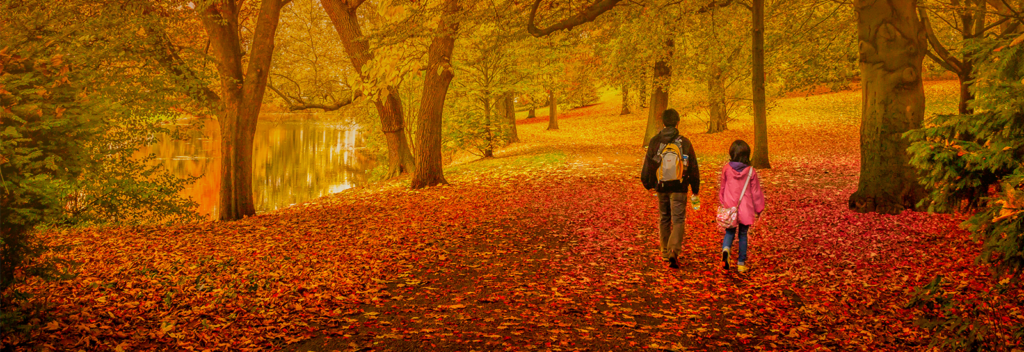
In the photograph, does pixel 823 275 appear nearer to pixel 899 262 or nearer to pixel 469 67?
pixel 899 262

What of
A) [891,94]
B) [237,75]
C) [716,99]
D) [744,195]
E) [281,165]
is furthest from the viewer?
[281,165]

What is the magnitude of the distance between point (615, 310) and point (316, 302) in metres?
2.93

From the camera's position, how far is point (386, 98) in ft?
52.4

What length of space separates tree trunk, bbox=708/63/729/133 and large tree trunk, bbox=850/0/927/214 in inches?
493

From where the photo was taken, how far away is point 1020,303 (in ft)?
17.7

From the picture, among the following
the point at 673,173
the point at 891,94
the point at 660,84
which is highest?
the point at 660,84

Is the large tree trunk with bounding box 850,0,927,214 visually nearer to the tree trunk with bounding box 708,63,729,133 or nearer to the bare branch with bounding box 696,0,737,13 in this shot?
the bare branch with bounding box 696,0,737,13

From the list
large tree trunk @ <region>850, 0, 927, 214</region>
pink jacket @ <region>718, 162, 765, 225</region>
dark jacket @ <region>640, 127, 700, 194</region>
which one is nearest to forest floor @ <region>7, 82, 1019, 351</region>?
large tree trunk @ <region>850, 0, 927, 214</region>

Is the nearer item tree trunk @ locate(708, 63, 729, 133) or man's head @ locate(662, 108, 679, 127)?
man's head @ locate(662, 108, 679, 127)

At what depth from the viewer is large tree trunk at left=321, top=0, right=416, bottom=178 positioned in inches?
669

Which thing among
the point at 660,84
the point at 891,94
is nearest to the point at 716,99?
the point at 660,84

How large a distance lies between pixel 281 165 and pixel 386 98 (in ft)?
76.8

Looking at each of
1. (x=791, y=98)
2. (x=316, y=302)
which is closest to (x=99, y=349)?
(x=316, y=302)

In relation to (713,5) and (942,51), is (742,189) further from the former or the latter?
(942,51)
